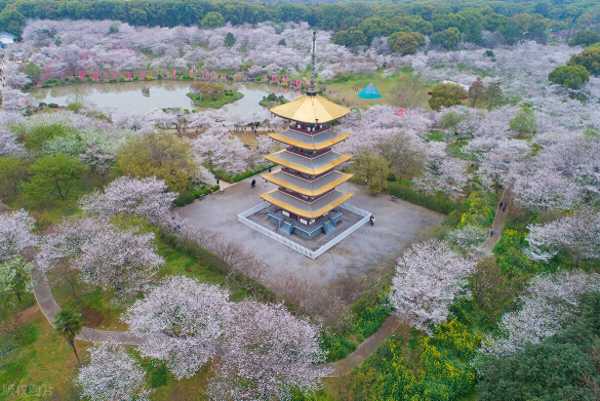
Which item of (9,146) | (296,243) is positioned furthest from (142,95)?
(296,243)

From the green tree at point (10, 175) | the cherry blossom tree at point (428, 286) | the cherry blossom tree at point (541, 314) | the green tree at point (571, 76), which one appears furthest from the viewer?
the green tree at point (571, 76)

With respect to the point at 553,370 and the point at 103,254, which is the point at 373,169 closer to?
the point at 553,370

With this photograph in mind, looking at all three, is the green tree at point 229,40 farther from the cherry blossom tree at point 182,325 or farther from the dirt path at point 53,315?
the cherry blossom tree at point 182,325

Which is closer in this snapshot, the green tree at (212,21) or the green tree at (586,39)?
the green tree at (586,39)

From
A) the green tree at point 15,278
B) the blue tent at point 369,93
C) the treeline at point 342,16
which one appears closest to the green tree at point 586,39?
the treeline at point 342,16

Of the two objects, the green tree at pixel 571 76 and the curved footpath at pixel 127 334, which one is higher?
the green tree at pixel 571 76

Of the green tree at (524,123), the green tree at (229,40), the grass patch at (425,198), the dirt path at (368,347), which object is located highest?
the green tree at (229,40)
